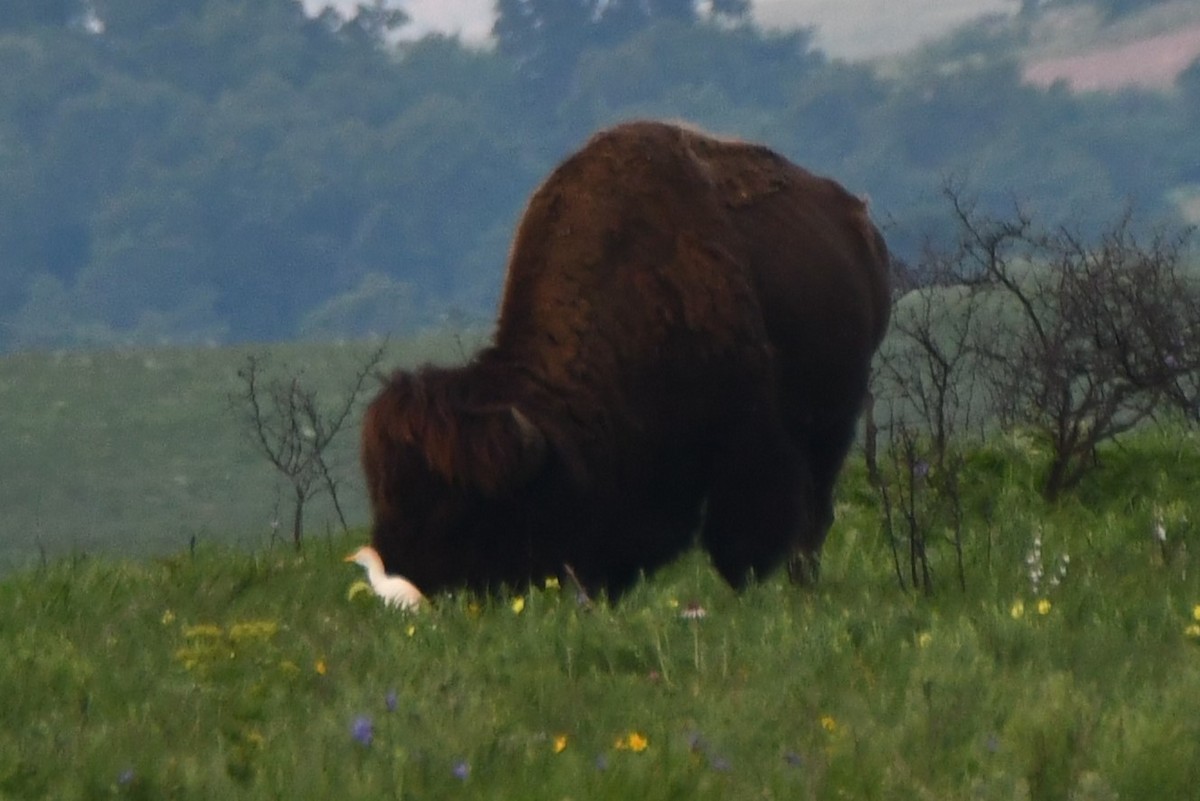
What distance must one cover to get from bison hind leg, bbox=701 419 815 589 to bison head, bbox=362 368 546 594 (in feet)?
4.32

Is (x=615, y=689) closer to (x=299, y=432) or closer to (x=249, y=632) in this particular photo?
(x=249, y=632)

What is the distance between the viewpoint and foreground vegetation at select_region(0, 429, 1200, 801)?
3.94 meters

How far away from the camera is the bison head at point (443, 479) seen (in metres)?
6.74

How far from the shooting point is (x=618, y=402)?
→ 7551 millimetres

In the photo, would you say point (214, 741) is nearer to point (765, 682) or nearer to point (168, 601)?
point (765, 682)

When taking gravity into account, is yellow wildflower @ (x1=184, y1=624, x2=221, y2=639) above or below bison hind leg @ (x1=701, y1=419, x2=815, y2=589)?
below

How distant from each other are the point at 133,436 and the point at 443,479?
2940 centimetres

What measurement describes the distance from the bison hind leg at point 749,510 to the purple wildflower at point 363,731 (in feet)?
13.0

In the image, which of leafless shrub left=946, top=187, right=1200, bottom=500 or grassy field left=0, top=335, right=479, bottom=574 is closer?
leafless shrub left=946, top=187, right=1200, bottom=500

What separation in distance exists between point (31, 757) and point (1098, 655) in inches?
129

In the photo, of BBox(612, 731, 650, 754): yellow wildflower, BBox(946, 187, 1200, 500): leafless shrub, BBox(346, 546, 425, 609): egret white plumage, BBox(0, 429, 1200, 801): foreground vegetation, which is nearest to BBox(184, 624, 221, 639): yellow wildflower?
BBox(0, 429, 1200, 801): foreground vegetation

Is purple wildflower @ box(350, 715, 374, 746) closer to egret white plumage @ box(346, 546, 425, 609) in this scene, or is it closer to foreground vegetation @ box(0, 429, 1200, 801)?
foreground vegetation @ box(0, 429, 1200, 801)

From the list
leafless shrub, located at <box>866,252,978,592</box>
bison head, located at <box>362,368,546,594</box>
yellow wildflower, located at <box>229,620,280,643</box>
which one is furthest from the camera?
leafless shrub, located at <box>866,252,978,592</box>

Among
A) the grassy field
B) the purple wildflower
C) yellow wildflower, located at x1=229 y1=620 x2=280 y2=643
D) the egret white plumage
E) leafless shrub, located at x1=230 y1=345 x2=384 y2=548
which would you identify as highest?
the grassy field
